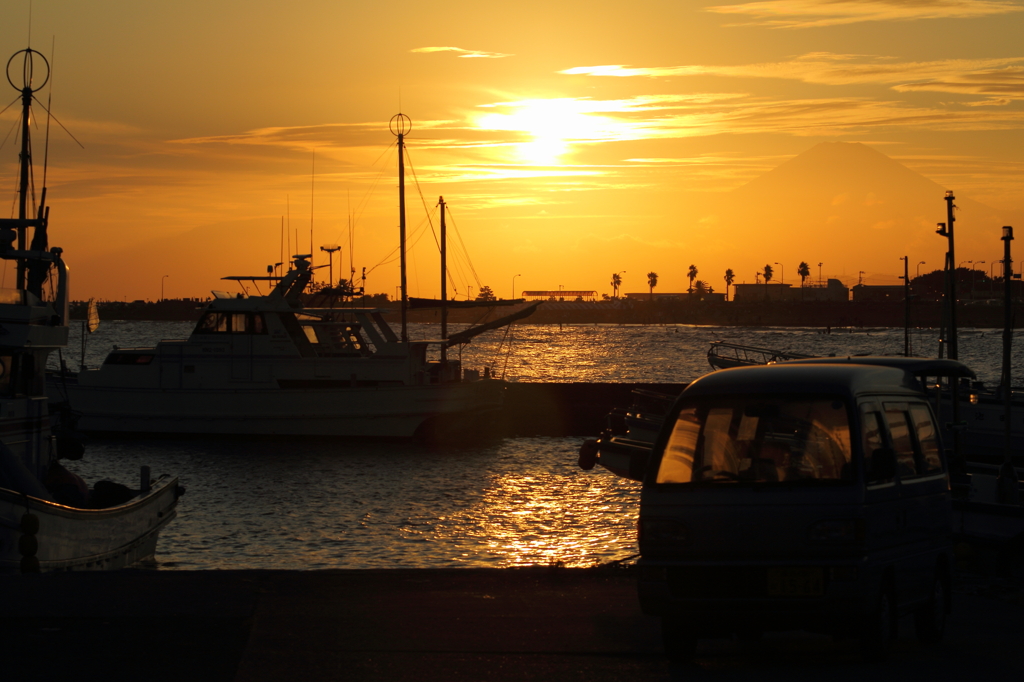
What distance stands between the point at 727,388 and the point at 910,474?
1.45 meters

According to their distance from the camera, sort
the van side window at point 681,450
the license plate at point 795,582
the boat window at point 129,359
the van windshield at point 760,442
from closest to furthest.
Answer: the license plate at point 795,582 < the van windshield at point 760,442 < the van side window at point 681,450 < the boat window at point 129,359

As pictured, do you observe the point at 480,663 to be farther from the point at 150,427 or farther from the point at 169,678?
the point at 150,427

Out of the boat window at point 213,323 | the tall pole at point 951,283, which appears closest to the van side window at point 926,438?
the tall pole at point 951,283

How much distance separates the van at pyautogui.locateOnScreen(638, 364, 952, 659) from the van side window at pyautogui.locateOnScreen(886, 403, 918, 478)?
0.07ft

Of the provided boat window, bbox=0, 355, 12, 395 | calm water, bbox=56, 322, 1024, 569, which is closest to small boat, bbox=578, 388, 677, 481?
calm water, bbox=56, 322, 1024, 569

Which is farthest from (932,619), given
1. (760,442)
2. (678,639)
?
(678,639)

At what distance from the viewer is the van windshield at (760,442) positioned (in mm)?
6598

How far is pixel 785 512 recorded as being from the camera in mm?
6387

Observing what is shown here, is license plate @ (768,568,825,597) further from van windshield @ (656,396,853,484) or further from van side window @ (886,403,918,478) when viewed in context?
van side window @ (886,403,918,478)

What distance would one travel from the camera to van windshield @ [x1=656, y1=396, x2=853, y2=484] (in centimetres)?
660

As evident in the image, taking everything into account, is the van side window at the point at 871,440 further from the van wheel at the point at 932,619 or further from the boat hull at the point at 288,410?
the boat hull at the point at 288,410

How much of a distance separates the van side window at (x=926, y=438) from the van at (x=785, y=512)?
308mm

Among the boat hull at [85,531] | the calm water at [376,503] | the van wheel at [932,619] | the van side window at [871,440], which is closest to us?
the van side window at [871,440]

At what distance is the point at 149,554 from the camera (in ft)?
47.3
